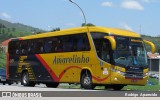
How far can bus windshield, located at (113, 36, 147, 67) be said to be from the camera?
2342 cm

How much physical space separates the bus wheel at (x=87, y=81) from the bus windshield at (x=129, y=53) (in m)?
2.19

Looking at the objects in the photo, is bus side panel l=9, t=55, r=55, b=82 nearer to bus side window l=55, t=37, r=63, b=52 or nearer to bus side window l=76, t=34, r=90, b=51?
bus side window l=55, t=37, r=63, b=52

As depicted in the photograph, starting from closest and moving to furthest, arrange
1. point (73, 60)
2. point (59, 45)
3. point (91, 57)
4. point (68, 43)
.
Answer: point (91, 57) < point (73, 60) < point (68, 43) < point (59, 45)

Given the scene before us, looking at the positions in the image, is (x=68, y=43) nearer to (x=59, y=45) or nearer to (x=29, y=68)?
(x=59, y=45)

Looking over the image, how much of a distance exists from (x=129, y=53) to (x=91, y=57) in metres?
2.09

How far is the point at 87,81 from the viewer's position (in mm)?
24844

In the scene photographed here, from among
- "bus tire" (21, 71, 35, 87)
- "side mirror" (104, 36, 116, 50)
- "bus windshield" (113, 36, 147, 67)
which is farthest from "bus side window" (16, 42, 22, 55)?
"side mirror" (104, 36, 116, 50)

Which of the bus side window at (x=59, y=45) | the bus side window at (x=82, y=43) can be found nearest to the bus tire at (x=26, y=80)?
the bus side window at (x=59, y=45)

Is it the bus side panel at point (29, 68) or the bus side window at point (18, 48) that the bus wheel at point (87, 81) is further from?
the bus side window at point (18, 48)

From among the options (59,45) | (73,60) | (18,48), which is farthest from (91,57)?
(18,48)

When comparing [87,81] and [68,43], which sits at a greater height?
[68,43]

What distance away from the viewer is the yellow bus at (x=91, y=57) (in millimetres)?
23500

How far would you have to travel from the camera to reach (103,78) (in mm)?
23969

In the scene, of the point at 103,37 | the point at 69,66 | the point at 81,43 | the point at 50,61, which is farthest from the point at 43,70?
the point at 103,37
